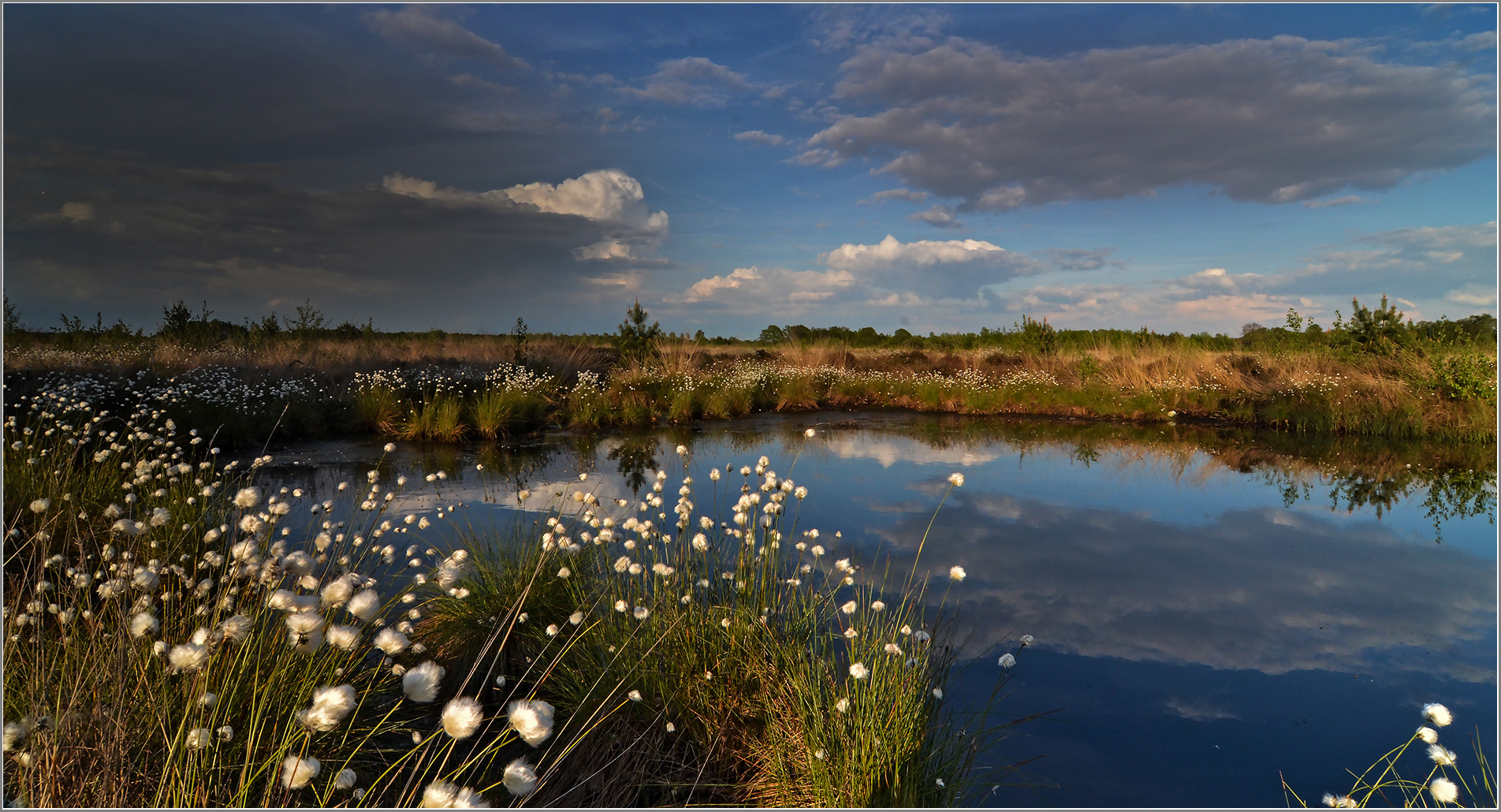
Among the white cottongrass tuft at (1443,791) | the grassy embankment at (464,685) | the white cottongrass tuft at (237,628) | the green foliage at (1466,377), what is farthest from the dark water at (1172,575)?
the white cottongrass tuft at (237,628)

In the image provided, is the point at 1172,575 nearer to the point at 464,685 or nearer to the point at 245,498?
the point at 464,685

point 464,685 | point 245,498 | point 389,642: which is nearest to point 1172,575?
point 464,685

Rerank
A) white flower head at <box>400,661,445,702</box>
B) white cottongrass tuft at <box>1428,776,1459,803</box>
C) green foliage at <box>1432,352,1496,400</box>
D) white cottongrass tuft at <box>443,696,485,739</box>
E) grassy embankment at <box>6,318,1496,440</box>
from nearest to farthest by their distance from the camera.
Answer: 1. white cottongrass tuft at <box>443,696,485,739</box>
2. white flower head at <box>400,661,445,702</box>
3. white cottongrass tuft at <box>1428,776,1459,803</box>
4. grassy embankment at <box>6,318,1496,440</box>
5. green foliage at <box>1432,352,1496,400</box>

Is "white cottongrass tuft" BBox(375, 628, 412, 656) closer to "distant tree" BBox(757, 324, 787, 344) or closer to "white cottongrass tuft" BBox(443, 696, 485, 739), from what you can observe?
"white cottongrass tuft" BBox(443, 696, 485, 739)

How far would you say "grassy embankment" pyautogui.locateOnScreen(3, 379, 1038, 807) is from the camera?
72.1 inches

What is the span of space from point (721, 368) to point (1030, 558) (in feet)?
49.4

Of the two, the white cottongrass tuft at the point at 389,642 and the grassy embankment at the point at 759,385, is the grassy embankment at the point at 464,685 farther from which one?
the grassy embankment at the point at 759,385

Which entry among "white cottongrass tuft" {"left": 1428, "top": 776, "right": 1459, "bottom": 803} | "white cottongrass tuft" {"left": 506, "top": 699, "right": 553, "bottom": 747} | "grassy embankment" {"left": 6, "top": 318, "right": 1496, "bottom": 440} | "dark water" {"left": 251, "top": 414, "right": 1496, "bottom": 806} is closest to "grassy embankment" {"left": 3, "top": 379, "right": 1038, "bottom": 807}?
"white cottongrass tuft" {"left": 506, "top": 699, "right": 553, "bottom": 747}

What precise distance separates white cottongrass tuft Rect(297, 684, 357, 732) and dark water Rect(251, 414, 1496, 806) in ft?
8.08

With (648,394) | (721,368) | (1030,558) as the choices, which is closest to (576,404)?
(648,394)

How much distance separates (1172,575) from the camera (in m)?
5.54

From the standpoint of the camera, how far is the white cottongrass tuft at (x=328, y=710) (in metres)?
1.41

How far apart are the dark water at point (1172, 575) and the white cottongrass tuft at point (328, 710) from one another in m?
2.46

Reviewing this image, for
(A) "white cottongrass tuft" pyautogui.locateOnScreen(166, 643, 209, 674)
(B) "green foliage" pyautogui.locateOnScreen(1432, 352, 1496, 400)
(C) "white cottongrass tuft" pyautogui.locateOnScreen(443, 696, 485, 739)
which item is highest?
(B) "green foliage" pyautogui.locateOnScreen(1432, 352, 1496, 400)
